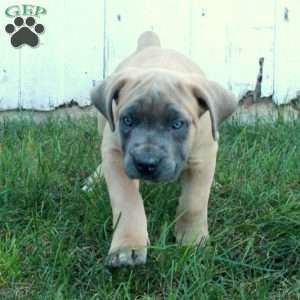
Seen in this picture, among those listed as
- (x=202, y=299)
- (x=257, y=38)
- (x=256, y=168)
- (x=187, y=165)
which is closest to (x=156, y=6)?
(x=257, y=38)

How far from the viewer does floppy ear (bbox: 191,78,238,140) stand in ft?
13.5

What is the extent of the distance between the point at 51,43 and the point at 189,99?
2811 millimetres

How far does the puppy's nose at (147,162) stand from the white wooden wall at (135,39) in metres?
2.96

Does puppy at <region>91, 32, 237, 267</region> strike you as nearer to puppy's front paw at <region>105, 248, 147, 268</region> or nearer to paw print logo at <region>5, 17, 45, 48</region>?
puppy's front paw at <region>105, 248, 147, 268</region>

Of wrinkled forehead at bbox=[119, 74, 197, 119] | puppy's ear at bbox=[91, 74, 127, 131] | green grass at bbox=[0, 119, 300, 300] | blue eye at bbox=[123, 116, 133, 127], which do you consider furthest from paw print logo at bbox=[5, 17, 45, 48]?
blue eye at bbox=[123, 116, 133, 127]

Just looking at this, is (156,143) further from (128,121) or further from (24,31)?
(24,31)

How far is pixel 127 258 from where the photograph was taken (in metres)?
3.83

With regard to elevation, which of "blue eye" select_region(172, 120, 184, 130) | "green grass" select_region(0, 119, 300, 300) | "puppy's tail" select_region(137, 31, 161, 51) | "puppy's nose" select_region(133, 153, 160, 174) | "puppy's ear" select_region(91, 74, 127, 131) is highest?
"puppy's tail" select_region(137, 31, 161, 51)

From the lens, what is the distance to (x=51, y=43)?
6738mm

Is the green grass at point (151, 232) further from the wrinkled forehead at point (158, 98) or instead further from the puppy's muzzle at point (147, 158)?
the wrinkled forehead at point (158, 98)

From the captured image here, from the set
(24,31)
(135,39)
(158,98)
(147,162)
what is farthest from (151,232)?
(24,31)

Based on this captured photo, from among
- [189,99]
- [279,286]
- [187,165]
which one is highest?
[189,99]

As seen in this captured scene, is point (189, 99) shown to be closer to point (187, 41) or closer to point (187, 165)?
point (187, 165)

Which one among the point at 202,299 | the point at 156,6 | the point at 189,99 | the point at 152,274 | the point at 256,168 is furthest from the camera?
the point at 156,6
